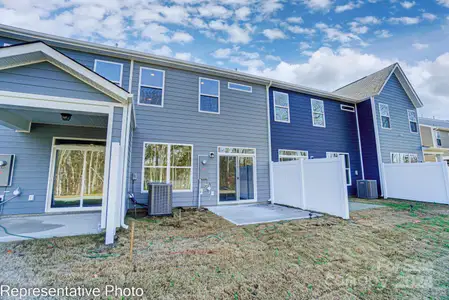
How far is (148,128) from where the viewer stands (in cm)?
652

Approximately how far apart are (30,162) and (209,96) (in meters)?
5.65

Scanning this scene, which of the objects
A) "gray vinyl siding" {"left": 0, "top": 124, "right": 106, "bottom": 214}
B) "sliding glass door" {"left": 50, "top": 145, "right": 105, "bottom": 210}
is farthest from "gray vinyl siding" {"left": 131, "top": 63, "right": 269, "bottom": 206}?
"gray vinyl siding" {"left": 0, "top": 124, "right": 106, "bottom": 214}

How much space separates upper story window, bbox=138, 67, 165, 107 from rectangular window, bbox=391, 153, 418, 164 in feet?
38.4

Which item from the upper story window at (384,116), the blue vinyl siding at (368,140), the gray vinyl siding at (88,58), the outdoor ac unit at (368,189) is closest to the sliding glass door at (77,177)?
the gray vinyl siding at (88,58)

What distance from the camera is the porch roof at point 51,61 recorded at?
3.24 m

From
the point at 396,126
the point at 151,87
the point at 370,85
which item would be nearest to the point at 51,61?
the point at 151,87

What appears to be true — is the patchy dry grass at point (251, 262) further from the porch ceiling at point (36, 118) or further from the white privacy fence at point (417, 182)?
the white privacy fence at point (417, 182)

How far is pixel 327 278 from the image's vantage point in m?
2.35

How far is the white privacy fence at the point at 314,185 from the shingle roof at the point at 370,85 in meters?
7.01

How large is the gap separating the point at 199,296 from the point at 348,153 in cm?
1055

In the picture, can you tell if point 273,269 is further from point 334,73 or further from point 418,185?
point 334,73

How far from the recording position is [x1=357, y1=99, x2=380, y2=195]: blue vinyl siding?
9938 millimetres

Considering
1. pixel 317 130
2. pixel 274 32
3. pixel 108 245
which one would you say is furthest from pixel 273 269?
pixel 274 32

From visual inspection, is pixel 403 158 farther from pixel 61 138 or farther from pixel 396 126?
pixel 61 138
